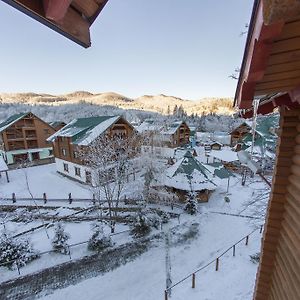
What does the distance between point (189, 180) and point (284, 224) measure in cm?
1503

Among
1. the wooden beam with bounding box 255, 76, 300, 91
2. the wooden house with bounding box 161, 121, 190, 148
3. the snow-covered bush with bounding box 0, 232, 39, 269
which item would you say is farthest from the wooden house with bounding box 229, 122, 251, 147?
the wooden beam with bounding box 255, 76, 300, 91

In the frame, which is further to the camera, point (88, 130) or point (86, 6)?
point (88, 130)

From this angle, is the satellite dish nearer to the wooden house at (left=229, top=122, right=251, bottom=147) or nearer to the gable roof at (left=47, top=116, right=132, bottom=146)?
the gable roof at (left=47, top=116, right=132, bottom=146)

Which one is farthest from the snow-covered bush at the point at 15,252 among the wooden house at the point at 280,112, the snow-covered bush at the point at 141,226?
the wooden house at the point at 280,112

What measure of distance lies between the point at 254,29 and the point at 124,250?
13754mm

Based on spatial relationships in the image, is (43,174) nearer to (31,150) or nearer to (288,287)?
(31,150)

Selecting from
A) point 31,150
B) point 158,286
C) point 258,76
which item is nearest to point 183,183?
point 158,286

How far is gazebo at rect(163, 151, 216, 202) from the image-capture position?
61.1ft

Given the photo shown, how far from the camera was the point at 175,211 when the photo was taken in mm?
17938

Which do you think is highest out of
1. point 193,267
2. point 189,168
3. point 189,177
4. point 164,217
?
point 189,168

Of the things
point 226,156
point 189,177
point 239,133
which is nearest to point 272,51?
point 189,177

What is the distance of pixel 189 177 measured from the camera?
1902 cm

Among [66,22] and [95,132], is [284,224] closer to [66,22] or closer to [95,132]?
[66,22]

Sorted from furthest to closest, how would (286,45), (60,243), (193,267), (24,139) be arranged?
1. (24,139)
2. (60,243)
3. (193,267)
4. (286,45)
